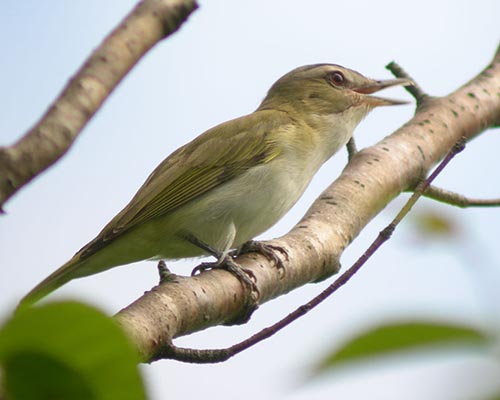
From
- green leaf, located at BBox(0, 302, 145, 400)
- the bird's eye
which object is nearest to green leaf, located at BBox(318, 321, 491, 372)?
green leaf, located at BBox(0, 302, 145, 400)

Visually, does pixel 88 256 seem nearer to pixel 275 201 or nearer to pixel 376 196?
pixel 275 201

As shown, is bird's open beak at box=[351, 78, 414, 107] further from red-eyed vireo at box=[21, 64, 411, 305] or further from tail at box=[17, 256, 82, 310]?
tail at box=[17, 256, 82, 310]

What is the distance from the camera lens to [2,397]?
934 mm

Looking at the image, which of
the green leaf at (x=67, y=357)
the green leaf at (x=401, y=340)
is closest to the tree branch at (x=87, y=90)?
the green leaf at (x=67, y=357)

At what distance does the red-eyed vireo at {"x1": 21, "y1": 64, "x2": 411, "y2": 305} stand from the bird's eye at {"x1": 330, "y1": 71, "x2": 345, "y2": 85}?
54 cm

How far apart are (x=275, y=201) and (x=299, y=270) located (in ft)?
3.48

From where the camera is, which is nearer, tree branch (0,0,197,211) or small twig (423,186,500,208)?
tree branch (0,0,197,211)

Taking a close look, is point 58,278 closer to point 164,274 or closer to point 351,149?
point 164,274

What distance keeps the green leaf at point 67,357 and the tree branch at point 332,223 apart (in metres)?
1.53

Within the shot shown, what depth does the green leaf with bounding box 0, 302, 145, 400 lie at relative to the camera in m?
0.90

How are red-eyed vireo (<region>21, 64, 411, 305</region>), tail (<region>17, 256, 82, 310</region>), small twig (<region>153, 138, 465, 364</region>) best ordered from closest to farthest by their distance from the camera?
small twig (<region>153, 138, 465, 364</region>)
tail (<region>17, 256, 82, 310</region>)
red-eyed vireo (<region>21, 64, 411, 305</region>)

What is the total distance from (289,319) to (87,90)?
1.51 metres

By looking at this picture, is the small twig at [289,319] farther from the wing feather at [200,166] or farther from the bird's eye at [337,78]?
the bird's eye at [337,78]

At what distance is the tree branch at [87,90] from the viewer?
111cm
